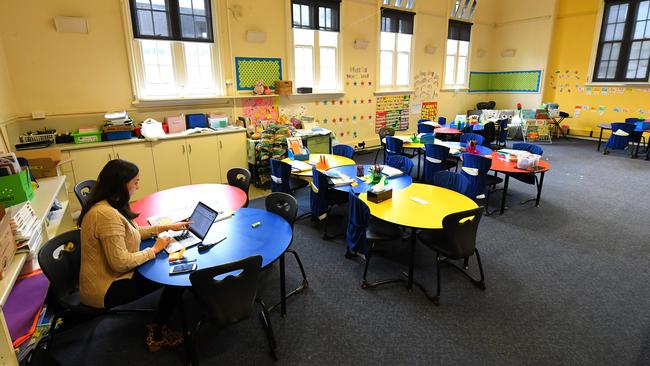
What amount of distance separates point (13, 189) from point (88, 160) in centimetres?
205

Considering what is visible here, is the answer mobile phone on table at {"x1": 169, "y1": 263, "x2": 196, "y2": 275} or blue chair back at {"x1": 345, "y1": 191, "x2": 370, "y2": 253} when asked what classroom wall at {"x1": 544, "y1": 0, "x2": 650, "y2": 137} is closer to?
blue chair back at {"x1": 345, "y1": 191, "x2": 370, "y2": 253}

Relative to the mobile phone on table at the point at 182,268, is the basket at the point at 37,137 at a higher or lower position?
higher

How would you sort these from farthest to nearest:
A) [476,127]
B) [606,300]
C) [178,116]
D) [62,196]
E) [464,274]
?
1. [476,127]
2. [178,116]
3. [62,196]
4. [464,274]
5. [606,300]

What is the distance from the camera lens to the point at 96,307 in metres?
2.23

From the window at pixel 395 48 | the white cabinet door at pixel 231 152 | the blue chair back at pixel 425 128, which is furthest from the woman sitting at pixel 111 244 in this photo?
the window at pixel 395 48

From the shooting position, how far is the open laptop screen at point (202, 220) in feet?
8.16

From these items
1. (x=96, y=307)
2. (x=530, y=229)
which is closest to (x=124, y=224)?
(x=96, y=307)

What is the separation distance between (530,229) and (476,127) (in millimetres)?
3689

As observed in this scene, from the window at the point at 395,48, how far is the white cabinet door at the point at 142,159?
230 inches

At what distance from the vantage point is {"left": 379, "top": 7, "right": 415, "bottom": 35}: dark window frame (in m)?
8.20

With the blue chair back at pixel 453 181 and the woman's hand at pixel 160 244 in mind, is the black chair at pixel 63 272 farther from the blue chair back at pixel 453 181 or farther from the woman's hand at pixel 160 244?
the blue chair back at pixel 453 181

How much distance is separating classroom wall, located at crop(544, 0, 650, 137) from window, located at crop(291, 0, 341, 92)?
7.14 metres

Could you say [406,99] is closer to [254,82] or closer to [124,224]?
[254,82]

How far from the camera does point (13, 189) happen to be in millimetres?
2775
